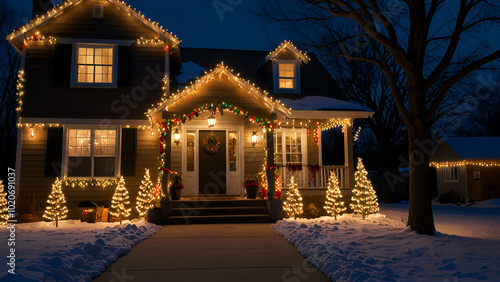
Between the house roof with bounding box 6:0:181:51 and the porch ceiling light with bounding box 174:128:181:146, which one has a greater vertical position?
the house roof with bounding box 6:0:181:51

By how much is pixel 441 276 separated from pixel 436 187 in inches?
1050

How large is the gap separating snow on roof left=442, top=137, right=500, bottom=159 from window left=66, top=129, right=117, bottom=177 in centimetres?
1979

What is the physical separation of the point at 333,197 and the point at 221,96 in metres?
4.55

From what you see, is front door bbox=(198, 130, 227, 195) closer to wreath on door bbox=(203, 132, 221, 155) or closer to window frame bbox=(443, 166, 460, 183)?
wreath on door bbox=(203, 132, 221, 155)

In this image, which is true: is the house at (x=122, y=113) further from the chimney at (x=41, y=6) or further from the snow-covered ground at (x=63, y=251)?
the snow-covered ground at (x=63, y=251)

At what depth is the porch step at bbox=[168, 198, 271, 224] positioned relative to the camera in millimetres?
11133

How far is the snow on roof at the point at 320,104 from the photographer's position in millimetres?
13173

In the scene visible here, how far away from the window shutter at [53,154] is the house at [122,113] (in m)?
0.03

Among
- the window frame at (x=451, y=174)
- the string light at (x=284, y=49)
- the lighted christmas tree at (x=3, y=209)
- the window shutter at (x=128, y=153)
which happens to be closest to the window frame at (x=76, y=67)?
the window shutter at (x=128, y=153)

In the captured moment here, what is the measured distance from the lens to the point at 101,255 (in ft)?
20.1

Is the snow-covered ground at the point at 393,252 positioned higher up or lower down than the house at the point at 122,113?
lower down

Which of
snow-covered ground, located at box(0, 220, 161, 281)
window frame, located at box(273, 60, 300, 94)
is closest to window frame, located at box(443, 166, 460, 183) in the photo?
window frame, located at box(273, 60, 300, 94)

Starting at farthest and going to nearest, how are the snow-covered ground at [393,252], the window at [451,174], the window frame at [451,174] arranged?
1. the window at [451,174]
2. the window frame at [451,174]
3. the snow-covered ground at [393,252]

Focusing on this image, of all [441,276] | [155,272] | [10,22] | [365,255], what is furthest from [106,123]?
[10,22]
